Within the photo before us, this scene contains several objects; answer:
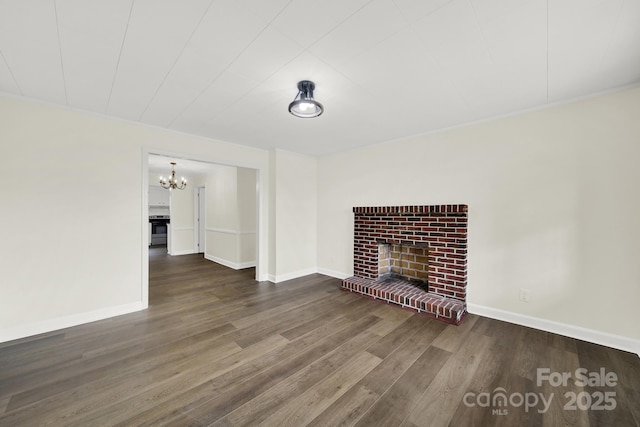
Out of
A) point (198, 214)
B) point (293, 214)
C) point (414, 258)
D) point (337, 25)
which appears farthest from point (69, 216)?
point (198, 214)

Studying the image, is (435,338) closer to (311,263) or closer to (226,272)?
(311,263)

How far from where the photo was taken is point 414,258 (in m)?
3.94

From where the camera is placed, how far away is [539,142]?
2660 mm

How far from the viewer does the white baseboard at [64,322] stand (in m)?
2.42

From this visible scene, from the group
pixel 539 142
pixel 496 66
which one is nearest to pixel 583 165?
pixel 539 142

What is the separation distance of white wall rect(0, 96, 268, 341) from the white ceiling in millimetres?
317

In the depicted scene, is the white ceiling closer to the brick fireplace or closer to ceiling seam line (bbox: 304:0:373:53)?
ceiling seam line (bbox: 304:0:373:53)

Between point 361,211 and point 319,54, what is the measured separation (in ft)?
8.93

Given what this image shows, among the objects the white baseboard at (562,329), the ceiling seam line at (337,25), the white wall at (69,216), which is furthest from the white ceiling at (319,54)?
the white baseboard at (562,329)

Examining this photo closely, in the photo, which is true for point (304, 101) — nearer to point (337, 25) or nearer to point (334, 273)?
point (337, 25)

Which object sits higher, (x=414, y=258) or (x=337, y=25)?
(x=337, y=25)

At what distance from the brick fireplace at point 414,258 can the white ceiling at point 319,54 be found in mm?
1389

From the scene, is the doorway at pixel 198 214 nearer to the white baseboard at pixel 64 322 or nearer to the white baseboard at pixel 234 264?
the white baseboard at pixel 234 264

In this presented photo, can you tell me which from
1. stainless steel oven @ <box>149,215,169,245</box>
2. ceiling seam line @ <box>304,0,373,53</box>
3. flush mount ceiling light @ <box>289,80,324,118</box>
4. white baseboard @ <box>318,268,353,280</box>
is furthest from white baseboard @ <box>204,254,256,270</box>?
stainless steel oven @ <box>149,215,169,245</box>
